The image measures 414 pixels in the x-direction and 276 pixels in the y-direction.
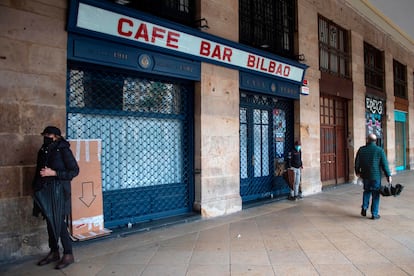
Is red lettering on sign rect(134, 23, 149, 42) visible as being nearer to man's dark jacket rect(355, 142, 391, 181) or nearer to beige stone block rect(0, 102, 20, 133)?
beige stone block rect(0, 102, 20, 133)

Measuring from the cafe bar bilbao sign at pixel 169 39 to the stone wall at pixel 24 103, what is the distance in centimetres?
50

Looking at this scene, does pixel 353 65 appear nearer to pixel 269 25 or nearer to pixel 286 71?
pixel 286 71

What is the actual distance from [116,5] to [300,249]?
440cm

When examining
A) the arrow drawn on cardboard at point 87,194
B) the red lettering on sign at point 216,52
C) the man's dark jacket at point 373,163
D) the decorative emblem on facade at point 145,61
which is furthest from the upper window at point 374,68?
the arrow drawn on cardboard at point 87,194

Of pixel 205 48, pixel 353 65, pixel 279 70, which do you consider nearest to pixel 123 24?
pixel 205 48

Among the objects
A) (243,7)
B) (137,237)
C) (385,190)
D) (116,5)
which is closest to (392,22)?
(243,7)

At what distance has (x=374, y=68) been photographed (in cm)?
1288

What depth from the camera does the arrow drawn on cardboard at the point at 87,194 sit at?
444cm

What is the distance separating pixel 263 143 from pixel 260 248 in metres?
3.80

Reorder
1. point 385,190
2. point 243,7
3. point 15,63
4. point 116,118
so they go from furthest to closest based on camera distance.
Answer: point 243,7
point 385,190
point 116,118
point 15,63

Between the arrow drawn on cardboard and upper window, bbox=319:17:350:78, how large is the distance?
7860mm

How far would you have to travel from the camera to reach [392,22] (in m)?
12.9

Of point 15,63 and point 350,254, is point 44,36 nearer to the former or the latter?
point 15,63

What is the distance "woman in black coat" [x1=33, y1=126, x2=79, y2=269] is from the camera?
354 centimetres
